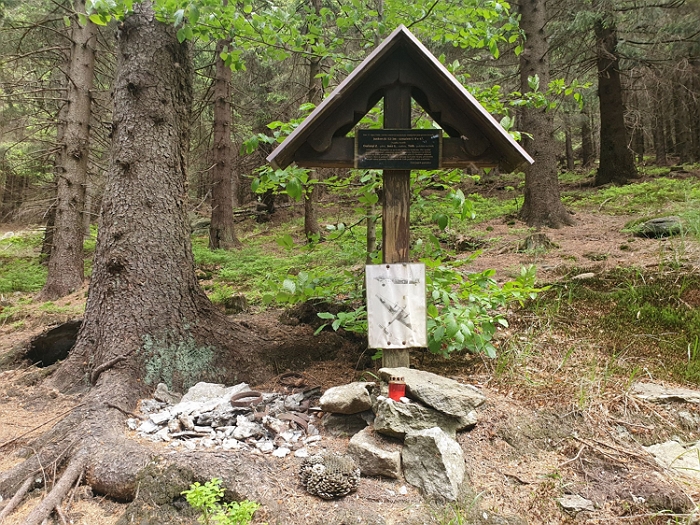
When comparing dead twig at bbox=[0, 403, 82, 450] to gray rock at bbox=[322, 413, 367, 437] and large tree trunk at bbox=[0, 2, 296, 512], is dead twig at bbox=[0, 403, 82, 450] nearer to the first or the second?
large tree trunk at bbox=[0, 2, 296, 512]

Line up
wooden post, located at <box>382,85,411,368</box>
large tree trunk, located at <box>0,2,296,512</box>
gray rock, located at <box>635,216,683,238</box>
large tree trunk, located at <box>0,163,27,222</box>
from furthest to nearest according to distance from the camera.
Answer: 1. large tree trunk, located at <box>0,163,27,222</box>
2. gray rock, located at <box>635,216,683,238</box>
3. large tree trunk, located at <box>0,2,296,512</box>
4. wooden post, located at <box>382,85,411,368</box>

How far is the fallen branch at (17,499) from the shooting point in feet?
8.58

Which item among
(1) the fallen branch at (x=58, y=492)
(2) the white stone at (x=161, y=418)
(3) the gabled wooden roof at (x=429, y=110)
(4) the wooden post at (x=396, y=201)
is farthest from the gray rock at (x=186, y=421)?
(3) the gabled wooden roof at (x=429, y=110)

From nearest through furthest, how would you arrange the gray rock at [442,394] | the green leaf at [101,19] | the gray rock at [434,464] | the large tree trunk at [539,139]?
the gray rock at [434,464] → the gray rock at [442,394] → the green leaf at [101,19] → the large tree trunk at [539,139]

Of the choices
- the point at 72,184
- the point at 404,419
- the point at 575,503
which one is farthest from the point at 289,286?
the point at 72,184

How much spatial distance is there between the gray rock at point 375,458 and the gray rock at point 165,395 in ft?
5.71

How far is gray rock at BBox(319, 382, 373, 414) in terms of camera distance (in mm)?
3215

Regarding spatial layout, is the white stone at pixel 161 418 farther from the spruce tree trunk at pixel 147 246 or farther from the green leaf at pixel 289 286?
the green leaf at pixel 289 286

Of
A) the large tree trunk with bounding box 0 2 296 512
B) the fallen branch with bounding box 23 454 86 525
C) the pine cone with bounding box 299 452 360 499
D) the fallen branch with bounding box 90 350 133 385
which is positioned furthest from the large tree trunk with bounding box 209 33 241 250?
the pine cone with bounding box 299 452 360 499

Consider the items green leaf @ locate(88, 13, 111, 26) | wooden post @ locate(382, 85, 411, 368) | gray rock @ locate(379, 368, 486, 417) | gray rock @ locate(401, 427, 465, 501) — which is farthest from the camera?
wooden post @ locate(382, 85, 411, 368)

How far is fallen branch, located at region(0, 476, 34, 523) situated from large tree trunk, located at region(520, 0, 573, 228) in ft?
29.0

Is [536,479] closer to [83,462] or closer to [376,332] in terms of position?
[376,332]

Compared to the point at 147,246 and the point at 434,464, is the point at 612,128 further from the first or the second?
the point at 147,246

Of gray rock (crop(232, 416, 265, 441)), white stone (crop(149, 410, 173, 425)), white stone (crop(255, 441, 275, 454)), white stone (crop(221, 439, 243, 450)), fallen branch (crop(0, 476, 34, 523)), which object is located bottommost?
fallen branch (crop(0, 476, 34, 523))
